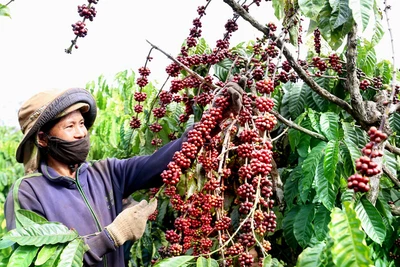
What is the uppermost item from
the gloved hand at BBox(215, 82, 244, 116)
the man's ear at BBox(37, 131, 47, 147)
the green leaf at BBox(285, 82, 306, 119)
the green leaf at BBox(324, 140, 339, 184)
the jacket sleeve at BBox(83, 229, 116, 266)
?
the green leaf at BBox(285, 82, 306, 119)

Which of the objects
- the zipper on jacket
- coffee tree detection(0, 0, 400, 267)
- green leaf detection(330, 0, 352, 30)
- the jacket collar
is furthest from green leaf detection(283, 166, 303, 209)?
the jacket collar

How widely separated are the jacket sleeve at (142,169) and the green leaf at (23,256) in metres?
0.80

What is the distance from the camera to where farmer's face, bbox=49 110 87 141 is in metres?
2.29

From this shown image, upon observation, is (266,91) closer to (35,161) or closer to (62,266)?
(62,266)

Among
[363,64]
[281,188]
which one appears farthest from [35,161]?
[363,64]

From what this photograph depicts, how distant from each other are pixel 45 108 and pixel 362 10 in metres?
1.44

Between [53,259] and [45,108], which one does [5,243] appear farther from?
[45,108]

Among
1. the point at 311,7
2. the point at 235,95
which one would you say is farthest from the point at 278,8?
the point at 235,95

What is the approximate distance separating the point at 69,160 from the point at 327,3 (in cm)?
131

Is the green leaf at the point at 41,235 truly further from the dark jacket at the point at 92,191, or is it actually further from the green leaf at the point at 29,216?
the dark jacket at the point at 92,191

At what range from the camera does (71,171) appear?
7.80ft

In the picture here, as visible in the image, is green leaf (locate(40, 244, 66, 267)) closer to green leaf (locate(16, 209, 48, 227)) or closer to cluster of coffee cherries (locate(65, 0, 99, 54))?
green leaf (locate(16, 209, 48, 227))

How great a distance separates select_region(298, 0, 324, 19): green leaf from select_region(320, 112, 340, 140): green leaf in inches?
18.8

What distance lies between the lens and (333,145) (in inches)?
68.8
